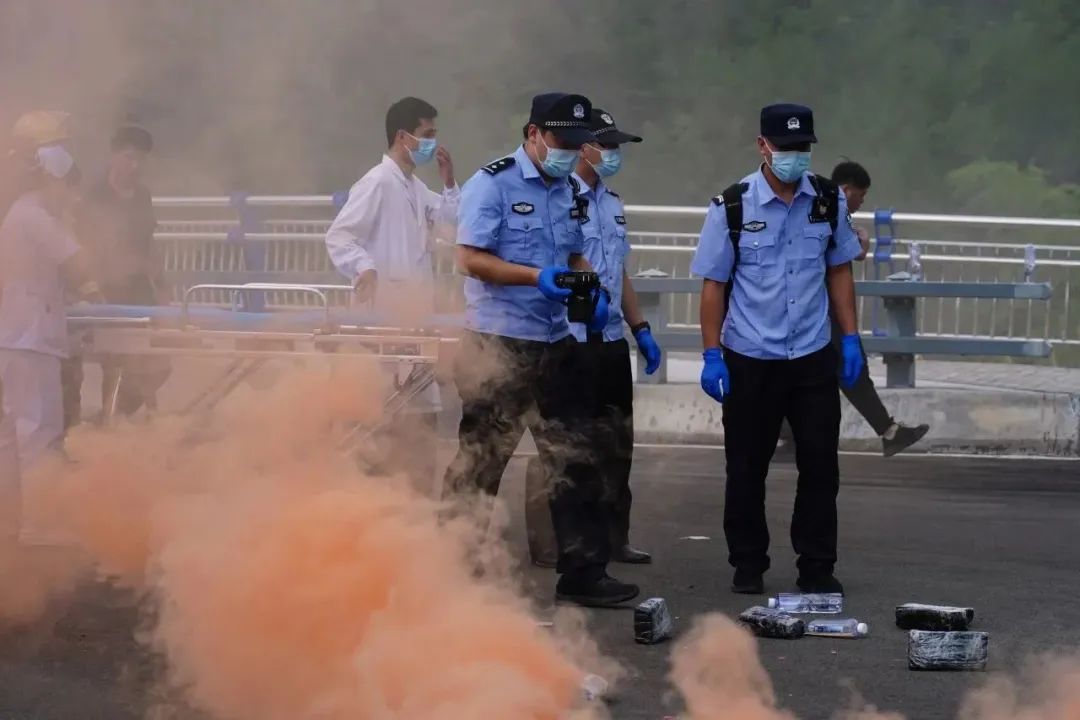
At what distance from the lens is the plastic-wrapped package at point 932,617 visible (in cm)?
634

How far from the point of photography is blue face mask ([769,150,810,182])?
7141 millimetres

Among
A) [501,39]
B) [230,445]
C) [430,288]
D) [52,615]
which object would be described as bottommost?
[52,615]

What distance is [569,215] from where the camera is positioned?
22.6 feet

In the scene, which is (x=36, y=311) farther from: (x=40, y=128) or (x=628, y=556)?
(x=628, y=556)

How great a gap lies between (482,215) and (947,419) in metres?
6.65

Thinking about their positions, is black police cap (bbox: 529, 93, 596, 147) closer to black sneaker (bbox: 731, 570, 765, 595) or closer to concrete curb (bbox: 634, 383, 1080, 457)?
black sneaker (bbox: 731, 570, 765, 595)

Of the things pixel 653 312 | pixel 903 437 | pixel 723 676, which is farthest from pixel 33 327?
pixel 653 312

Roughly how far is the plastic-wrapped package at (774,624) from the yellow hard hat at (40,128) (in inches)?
109

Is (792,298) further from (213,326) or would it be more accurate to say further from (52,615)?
(52,615)

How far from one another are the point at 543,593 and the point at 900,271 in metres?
8.81

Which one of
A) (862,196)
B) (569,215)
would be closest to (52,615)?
(569,215)

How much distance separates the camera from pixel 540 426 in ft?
22.4

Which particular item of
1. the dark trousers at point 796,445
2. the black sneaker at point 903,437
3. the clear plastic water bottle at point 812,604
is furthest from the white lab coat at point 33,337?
the black sneaker at point 903,437

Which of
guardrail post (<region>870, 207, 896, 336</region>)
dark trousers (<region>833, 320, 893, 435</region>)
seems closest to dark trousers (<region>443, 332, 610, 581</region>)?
dark trousers (<region>833, 320, 893, 435</region>)
